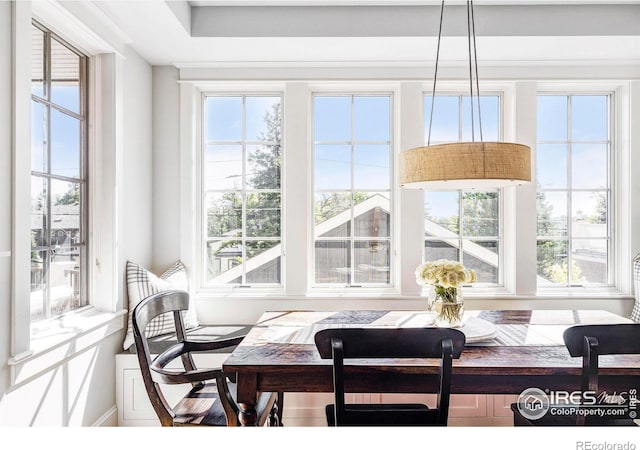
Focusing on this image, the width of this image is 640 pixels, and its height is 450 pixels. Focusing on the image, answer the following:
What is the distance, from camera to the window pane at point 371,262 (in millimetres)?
3146

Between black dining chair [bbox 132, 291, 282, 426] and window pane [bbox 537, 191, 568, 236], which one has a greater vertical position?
window pane [bbox 537, 191, 568, 236]

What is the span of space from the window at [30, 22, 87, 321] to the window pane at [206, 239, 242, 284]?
91 centimetres

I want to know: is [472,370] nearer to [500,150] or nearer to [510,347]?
[510,347]

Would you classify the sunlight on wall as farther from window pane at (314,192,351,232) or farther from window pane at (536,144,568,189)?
window pane at (536,144,568,189)

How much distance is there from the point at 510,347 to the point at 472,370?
32 centimetres

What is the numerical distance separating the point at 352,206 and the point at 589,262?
178 cm

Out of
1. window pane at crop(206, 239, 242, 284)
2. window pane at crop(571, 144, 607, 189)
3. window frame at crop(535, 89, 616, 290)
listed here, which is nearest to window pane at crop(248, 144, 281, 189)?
window pane at crop(206, 239, 242, 284)

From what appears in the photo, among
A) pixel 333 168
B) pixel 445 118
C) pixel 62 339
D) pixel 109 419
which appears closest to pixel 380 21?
pixel 445 118

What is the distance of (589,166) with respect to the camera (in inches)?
124

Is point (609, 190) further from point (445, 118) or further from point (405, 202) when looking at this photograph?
point (405, 202)

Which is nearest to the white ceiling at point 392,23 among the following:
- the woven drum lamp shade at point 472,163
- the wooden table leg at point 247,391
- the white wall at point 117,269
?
the white wall at point 117,269

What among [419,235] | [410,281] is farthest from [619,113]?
[410,281]

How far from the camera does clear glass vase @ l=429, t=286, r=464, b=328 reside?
1.92 meters

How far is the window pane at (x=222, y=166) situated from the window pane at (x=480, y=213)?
5.47 ft
